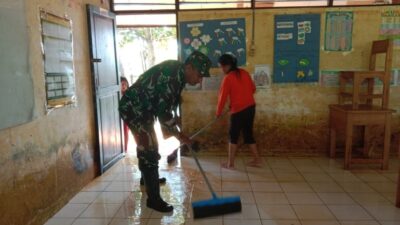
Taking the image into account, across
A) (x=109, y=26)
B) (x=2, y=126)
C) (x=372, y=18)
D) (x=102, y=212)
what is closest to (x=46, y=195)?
(x=102, y=212)

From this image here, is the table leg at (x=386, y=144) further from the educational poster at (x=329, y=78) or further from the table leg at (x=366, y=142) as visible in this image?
the educational poster at (x=329, y=78)

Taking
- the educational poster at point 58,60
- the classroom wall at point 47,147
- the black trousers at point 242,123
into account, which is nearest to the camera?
the classroom wall at point 47,147

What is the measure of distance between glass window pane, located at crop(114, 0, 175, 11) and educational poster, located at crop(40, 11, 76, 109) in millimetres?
1393

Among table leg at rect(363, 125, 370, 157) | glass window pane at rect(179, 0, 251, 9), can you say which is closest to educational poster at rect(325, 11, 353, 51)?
table leg at rect(363, 125, 370, 157)

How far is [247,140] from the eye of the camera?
13.3 feet

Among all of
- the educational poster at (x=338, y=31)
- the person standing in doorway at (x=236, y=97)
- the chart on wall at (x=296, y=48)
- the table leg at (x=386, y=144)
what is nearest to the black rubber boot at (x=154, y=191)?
the person standing in doorway at (x=236, y=97)

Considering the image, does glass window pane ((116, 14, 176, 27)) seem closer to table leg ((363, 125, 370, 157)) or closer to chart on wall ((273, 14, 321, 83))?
chart on wall ((273, 14, 321, 83))

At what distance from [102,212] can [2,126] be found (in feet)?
3.79

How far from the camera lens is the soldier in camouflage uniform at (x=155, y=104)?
2.71 m

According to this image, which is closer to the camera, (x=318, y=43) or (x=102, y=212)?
(x=102, y=212)

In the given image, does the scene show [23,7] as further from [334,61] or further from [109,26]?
[334,61]

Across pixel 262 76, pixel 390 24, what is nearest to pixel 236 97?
pixel 262 76

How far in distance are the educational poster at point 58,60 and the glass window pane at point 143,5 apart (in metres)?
1.39

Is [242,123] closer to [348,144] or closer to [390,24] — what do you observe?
[348,144]
